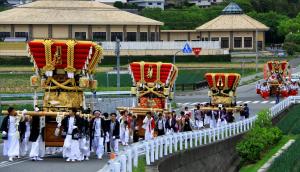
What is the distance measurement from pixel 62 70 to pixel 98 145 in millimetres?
2841

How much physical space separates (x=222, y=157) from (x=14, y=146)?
343 inches

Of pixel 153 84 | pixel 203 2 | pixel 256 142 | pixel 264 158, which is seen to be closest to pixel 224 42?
pixel 203 2

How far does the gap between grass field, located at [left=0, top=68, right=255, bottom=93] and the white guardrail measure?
3242cm

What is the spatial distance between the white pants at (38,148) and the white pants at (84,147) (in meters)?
1.07

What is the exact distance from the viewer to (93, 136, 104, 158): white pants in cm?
2678

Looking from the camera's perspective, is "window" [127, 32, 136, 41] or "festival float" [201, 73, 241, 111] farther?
"window" [127, 32, 136, 41]

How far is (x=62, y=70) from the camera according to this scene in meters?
28.4

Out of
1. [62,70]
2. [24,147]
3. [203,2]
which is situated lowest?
[203,2]

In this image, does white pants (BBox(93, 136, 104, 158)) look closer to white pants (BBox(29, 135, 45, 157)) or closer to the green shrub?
white pants (BBox(29, 135, 45, 157))

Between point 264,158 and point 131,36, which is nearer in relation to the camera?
point 264,158

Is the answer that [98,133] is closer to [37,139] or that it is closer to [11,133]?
[37,139]

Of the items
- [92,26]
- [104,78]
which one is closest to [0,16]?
[92,26]

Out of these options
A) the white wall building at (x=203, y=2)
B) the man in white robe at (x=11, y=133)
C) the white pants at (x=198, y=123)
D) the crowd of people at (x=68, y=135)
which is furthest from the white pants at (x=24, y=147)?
the white wall building at (x=203, y=2)

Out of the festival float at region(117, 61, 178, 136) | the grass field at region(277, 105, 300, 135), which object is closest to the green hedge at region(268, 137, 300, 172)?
the festival float at region(117, 61, 178, 136)
